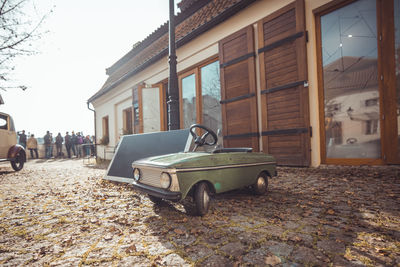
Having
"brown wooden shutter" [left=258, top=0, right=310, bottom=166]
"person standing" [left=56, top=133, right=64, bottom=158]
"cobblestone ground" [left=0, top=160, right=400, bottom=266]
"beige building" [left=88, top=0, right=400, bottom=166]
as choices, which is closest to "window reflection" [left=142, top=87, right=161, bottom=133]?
"beige building" [left=88, top=0, right=400, bottom=166]

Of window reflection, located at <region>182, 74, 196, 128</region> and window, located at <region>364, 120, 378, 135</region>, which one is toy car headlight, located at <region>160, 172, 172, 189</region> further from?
window reflection, located at <region>182, 74, 196, 128</region>

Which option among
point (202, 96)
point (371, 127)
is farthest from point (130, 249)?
point (202, 96)

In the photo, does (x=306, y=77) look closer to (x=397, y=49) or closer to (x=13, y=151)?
(x=397, y=49)

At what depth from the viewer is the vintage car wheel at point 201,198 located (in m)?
2.20

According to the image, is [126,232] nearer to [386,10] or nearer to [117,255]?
[117,255]

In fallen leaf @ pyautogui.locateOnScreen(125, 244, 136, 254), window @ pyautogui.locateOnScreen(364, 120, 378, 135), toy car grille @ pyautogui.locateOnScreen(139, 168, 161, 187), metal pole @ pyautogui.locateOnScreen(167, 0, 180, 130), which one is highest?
metal pole @ pyautogui.locateOnScreen(167, 0, 180, 130)

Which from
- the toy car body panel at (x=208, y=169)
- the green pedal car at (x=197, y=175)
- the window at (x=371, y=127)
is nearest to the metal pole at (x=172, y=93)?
the green pedal car at (x=197, y=175)

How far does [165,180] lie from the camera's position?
2.12m

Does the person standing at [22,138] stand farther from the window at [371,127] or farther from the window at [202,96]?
the window at [371,127]

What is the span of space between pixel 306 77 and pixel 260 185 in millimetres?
3044

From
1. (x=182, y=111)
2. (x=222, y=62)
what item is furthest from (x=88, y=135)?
(x=222, y=62)

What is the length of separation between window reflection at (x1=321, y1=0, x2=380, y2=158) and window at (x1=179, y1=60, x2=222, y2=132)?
321 cm

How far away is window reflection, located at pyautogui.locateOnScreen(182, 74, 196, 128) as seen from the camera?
25.9 feet

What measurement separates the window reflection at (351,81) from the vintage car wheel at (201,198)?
377 centimetres
